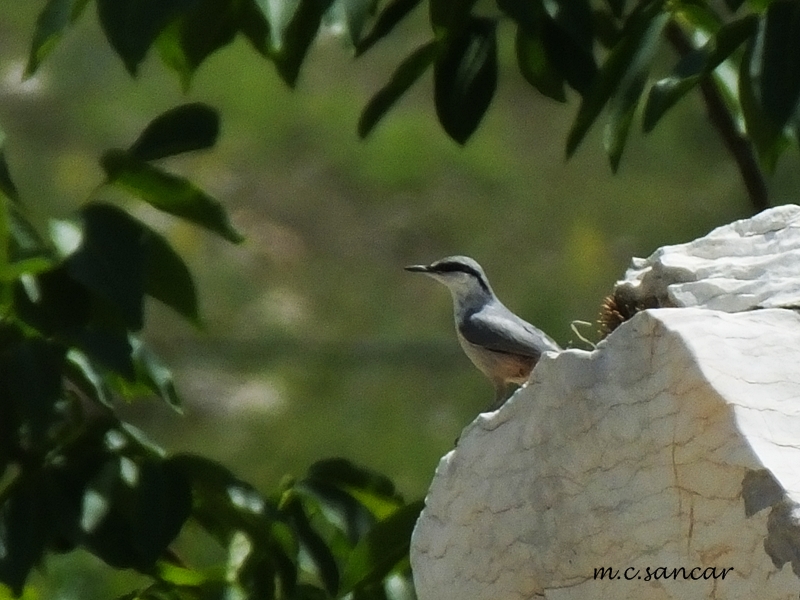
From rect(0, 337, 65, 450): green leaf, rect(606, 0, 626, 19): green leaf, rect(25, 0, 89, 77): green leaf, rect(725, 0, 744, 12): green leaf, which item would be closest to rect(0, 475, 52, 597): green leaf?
rect(0, 337, 65, 450): green leaf

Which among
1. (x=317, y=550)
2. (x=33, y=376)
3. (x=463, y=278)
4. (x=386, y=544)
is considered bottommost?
(x=463, y=278)

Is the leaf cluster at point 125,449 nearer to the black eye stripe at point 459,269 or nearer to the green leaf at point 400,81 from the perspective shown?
the green leaf at point 400,81

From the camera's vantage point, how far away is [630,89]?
9.25 ft

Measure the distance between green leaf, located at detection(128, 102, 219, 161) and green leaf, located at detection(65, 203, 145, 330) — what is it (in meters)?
0.15

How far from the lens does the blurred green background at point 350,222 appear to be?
7410 millimetres

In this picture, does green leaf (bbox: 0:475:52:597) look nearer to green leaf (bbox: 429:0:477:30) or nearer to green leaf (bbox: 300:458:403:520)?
green leaf (bbox: 300:458:403:520)

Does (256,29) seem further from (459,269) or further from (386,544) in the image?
(459,269)

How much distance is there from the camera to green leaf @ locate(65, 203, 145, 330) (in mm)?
2721

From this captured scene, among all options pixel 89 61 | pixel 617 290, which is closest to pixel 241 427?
pixel 89 61

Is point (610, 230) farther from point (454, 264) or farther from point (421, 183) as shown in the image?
point (454, 264)

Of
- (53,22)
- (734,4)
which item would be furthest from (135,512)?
(734,4)

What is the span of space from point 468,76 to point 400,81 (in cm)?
14

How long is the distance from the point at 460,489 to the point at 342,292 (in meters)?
5.68

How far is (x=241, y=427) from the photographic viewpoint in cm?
745
